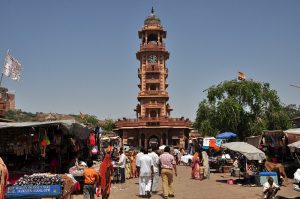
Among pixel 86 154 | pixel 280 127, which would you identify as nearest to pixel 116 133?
pixel 280 127

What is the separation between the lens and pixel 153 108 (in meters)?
49.0

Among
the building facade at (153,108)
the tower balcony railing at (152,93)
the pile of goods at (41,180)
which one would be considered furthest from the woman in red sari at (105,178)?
the tower balcony railing at (152,93)

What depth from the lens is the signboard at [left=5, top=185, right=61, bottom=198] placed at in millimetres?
7520

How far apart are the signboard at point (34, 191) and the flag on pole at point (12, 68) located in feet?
26.8

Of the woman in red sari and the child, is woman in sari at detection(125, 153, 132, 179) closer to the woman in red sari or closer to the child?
the woman in red sari

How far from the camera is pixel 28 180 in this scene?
7.85m

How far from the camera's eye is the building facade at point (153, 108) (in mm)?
48188

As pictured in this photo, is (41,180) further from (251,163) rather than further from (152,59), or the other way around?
(152,59)

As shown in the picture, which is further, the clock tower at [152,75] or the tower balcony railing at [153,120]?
the clock tower at [152,75]

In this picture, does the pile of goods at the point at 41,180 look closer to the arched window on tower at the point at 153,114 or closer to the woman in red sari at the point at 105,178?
the woman in red sari at the point at 105,178

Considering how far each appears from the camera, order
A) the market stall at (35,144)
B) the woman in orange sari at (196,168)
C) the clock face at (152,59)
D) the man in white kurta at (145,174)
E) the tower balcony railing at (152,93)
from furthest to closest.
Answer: the clock face at (152,59), the tower balcony railing at (152,93), the woman in orange sari at (196,168), the man in white kurta at (145,174), the market stall at (35,144)

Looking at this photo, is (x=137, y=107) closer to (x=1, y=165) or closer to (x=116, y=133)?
(x=116, y=133)

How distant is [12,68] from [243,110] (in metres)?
22.1

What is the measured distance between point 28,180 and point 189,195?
531cm
